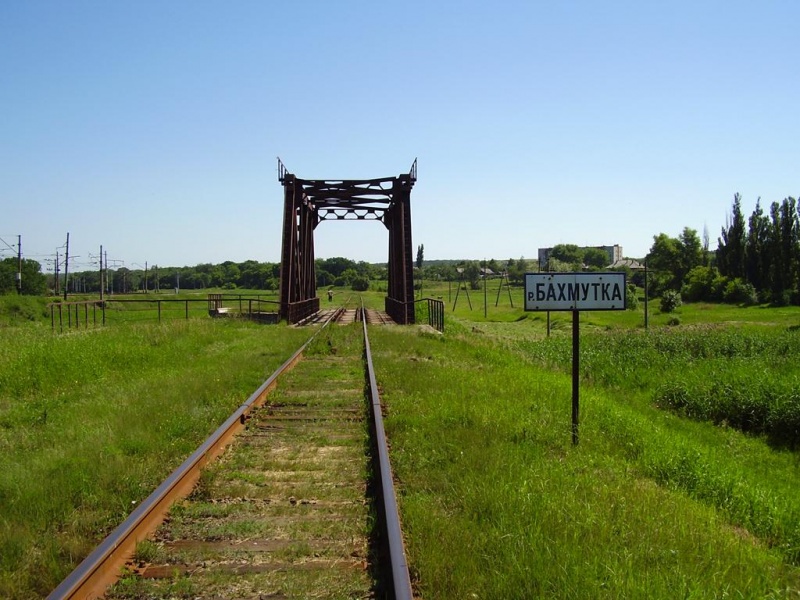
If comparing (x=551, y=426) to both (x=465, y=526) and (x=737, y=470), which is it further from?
(x=465, y=526)

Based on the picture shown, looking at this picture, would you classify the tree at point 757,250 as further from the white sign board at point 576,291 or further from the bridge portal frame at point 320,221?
the white sign board at point 576,291

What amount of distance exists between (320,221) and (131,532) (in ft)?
96.6

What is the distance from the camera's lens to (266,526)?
13.2 ft

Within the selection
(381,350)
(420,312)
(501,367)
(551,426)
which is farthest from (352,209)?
(551,426)

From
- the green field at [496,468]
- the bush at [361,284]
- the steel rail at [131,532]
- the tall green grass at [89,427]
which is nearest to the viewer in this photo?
the steel rail at [131,532]

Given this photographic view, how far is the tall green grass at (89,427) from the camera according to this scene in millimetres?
3717

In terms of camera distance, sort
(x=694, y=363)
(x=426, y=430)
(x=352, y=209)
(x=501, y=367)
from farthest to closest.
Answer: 1. (x=352, y=209)
2. (x=694, y=363)
3. (x=501, y=367)
4. (x=426, y=430)

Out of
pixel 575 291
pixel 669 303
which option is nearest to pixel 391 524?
pixel 575 291

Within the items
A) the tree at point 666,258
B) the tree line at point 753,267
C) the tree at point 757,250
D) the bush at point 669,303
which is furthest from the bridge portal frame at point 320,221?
the tree at point 666,258

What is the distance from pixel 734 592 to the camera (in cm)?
319

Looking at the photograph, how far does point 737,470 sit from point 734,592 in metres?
3.97

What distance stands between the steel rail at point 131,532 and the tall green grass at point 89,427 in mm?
213

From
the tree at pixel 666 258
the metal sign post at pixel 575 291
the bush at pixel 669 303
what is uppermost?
the tree at pixel 666 258

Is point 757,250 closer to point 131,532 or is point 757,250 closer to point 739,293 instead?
point 739,293
